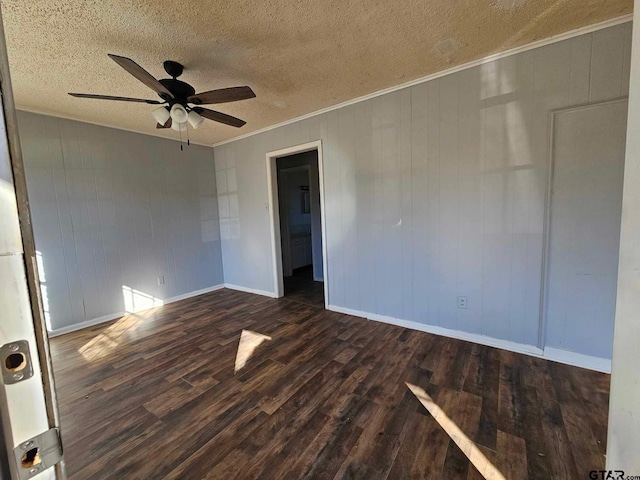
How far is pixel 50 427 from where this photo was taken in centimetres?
48

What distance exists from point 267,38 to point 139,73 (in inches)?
36.0

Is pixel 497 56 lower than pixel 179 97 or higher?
higher

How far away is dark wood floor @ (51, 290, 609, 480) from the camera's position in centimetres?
146

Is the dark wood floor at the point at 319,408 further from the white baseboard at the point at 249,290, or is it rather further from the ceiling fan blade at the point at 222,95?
the ceiling fan blade at the point at 222,95

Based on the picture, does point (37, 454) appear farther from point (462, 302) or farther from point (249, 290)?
point (249, 290)

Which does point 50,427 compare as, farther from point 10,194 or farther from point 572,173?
point 572,173

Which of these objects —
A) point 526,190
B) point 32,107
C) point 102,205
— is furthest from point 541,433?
point 32,107

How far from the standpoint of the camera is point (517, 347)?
2445mm

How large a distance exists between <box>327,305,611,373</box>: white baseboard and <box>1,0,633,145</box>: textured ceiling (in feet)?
8.26

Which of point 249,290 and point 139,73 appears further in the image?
point 249,290

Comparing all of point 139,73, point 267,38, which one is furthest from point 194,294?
point 267,38

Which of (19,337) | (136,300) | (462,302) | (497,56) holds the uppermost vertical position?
(497,56)

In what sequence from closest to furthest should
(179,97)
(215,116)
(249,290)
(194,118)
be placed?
(179,97)
(194,118)
(215,116)
(249,290)

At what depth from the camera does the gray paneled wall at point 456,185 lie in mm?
2188
